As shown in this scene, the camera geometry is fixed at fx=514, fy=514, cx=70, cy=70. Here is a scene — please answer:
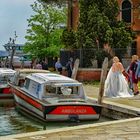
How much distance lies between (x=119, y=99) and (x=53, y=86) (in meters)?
→ 3.89

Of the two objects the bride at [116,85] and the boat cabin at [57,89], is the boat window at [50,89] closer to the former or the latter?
the boat cabin at [57,89]

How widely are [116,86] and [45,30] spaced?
145 feet

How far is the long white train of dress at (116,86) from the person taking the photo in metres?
24.2

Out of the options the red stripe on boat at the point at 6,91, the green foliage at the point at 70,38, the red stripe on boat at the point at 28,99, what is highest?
the green foliage at the point at 70,38

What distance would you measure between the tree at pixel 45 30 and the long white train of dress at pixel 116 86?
4171cm

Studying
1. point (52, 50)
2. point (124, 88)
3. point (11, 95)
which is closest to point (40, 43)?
point (52, 50)

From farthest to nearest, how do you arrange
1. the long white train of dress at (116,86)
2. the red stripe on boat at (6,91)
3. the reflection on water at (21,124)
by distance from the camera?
1. the red stripe on boat at (6,91)
2. the long white train of dress at (116,86)
3. the reflection on water at (21,124)

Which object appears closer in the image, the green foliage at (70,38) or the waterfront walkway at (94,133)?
the waterfront walkway at (94,133)

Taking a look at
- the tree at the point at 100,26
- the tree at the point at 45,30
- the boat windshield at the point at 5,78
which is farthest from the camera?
the tree at the point at 45,30

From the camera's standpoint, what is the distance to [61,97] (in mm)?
20312

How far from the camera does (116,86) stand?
24.3m

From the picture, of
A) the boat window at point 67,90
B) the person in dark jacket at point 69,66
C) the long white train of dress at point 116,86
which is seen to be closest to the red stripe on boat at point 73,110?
the boat window at point 67,90

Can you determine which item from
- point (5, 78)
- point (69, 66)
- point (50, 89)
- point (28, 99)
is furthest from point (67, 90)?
point (69, 66)

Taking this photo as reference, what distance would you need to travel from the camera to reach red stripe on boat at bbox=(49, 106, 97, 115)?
62.4 feet
